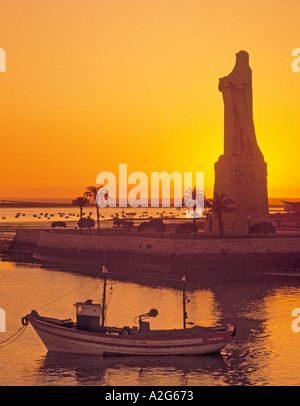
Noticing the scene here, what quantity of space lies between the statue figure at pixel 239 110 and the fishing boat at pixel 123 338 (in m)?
52.9

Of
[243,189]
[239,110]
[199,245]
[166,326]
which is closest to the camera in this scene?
[166,326]

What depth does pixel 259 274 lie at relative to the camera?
7750cm

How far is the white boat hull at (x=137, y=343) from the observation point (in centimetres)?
4044

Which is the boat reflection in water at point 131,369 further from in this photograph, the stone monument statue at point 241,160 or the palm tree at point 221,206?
the stone monument statue at point 241,160

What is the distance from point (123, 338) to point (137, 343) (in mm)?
875

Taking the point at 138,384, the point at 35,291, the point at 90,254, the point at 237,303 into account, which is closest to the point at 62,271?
the point at 90,254

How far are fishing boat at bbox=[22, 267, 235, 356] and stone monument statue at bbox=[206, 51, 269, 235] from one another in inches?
1964

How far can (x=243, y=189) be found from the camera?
3578 inches

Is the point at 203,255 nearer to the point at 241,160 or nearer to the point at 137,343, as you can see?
the point at 241,160

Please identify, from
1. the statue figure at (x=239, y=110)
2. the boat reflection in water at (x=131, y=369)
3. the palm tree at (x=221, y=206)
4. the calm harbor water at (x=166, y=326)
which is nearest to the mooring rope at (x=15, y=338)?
the calm harbor water at (x=166, y=326)

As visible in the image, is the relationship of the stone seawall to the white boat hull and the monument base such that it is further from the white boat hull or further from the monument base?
the white boat hull

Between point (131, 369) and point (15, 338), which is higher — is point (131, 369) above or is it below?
below

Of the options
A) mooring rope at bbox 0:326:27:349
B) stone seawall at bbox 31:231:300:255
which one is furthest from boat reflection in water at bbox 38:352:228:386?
stone seawall at bbox 31:231:300:255

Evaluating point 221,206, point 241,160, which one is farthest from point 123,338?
point 241,160
